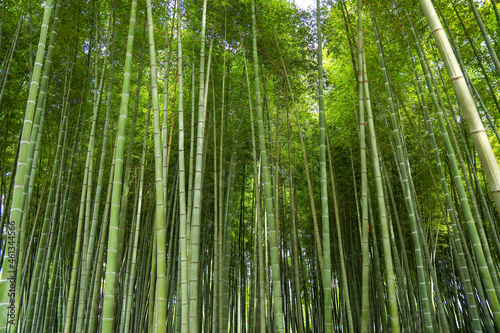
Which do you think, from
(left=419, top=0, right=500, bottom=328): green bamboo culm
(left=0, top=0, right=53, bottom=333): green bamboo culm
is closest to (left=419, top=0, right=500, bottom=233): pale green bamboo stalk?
(left=419, top=0, right=500, bottom=328): green bamboo culm

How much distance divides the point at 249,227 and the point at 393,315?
5.88 meters

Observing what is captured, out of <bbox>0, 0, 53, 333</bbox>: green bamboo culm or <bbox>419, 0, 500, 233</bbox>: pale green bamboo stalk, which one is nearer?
<bbox>419, 0, 500, 233</bbox>: pale green bamboo stalk

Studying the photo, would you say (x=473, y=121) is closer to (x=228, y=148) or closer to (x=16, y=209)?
(x=16, y=209)

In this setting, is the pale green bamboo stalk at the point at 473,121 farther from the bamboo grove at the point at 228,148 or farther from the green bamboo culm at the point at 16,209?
the green bamboo culm at the point at 16,209

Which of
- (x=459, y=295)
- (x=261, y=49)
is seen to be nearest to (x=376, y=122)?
(x=261, y=49)

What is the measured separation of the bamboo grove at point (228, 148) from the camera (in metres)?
2.23

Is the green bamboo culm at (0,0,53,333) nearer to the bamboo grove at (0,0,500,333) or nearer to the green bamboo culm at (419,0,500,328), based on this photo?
the bamboo grove at (0,0,500,333)

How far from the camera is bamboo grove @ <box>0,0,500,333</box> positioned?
2.23 meters

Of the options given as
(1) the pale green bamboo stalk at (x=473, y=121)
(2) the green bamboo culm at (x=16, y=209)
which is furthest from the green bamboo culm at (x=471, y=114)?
(2) the green bamboo culm at (x=16, y=209)

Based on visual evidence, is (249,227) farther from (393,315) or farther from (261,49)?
(393,315)

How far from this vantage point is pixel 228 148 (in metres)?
5.38

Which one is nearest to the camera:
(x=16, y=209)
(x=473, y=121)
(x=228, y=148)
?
(x=473, y=121)

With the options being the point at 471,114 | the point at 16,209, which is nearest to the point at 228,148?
the point at 16,209

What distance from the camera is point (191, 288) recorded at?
248 centimetres
